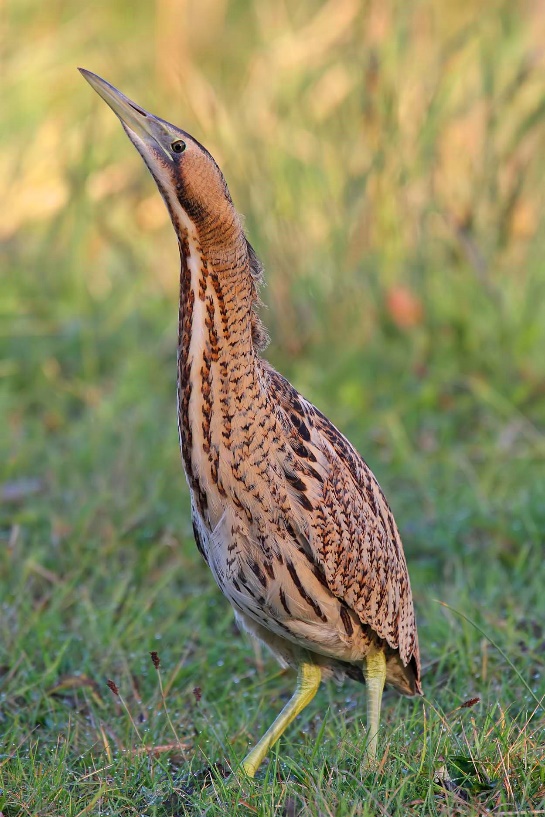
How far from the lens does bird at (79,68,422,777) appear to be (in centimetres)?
281

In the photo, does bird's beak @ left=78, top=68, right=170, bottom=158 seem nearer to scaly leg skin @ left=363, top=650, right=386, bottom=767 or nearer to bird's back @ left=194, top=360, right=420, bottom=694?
bird's back @ left=194, top=360, right=420, bottom=694

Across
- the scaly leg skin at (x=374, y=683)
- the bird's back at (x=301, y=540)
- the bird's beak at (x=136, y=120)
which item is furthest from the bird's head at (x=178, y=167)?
the scaly leg skin at (x=374, y=683)

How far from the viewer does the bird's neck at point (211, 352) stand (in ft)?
9.30

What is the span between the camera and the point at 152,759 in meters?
3.08

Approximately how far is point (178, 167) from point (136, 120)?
6.3 inches

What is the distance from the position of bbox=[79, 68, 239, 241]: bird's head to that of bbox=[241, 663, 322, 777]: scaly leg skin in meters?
1.35

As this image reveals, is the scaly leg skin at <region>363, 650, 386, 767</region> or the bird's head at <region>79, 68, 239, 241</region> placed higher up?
the bird's head at <region>79, 68, 239, 241</region>

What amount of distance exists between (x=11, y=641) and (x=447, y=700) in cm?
140

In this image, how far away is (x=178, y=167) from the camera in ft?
9.05

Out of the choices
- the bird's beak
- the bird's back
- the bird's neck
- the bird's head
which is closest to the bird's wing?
the bird's back

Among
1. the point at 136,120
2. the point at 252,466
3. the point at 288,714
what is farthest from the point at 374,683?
the point at 136,120

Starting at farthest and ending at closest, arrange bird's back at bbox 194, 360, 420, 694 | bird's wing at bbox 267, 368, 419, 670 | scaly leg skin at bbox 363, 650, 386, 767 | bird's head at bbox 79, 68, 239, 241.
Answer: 1. scaly leg skin at bbox 363, 650, 386, 767
2. bird's wing at bbox 267, 368, 419, 670
3. bird's back at bbox 194, 360, 420, 694
4. bird's head at bbox 79, 68, 239, 241

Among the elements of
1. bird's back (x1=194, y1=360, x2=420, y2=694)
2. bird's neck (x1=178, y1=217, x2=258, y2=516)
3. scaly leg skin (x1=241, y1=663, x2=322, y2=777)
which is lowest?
scaly leg skin (x1=241, y1=663, x2=322, y2=777)

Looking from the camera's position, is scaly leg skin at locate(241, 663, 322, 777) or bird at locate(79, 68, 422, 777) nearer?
bird at locate(79, 68, 422, 777)
